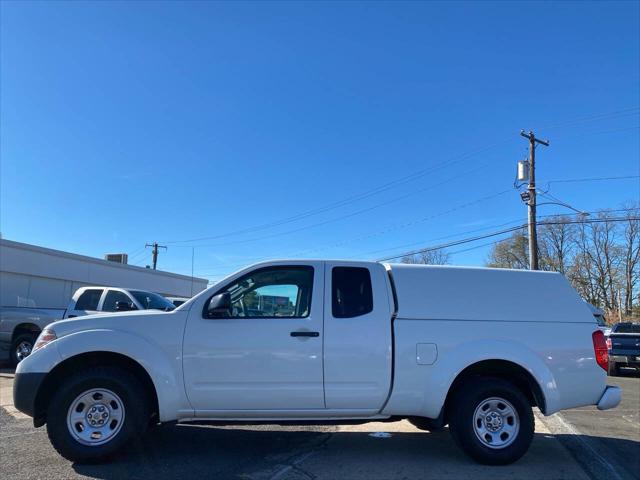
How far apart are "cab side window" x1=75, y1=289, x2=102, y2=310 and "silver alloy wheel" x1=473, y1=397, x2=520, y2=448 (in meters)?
9.87

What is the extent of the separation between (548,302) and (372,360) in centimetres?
203

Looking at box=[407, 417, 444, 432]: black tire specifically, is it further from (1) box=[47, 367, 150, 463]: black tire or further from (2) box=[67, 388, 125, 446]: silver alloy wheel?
(2) box=[67, 388, 125, 446]: silver alloy wheel

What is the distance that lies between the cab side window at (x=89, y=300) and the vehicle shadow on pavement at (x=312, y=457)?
22.4 feet

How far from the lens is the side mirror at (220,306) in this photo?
5.23 meters

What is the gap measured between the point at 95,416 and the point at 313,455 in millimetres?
2191

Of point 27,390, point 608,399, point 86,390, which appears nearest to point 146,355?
point 86,390

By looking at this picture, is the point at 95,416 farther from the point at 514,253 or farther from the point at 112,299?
the point at 514,253

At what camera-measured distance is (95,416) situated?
16.9ft

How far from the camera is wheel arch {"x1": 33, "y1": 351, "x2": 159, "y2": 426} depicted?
207 inches

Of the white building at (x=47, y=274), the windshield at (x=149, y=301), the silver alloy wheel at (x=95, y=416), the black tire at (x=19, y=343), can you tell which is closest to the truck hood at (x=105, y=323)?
the silver alloy wheel at (x=95, y=416)

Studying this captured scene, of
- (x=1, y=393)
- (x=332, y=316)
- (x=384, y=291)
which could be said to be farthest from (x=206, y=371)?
(x=1, y=393)

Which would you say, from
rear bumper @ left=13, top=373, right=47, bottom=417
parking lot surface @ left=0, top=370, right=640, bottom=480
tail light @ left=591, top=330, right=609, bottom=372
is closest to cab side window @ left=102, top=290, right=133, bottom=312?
parking lot surface @ left=0, top=370, right=640, bottom=480

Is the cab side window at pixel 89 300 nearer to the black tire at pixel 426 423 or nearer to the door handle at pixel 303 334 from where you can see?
the door handle at pixel 303 334

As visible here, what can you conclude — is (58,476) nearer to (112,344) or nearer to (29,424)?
(112,344)
